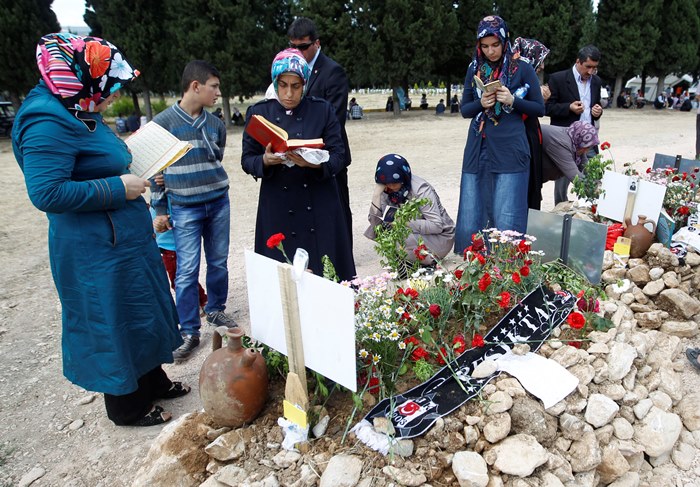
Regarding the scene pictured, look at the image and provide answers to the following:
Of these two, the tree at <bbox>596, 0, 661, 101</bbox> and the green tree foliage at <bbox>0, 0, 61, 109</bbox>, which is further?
the tree at <bbox>596, 0, 661, 101</bbox>

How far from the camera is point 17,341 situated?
12.1 feet

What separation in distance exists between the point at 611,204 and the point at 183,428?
10.9 ft

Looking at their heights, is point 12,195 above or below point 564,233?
below

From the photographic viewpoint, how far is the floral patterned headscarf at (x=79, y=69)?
2117 mm

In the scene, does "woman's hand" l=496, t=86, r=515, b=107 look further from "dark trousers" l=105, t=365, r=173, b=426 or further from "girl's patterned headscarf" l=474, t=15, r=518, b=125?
"dark trousers" l=105, t=365, r=173, b=426

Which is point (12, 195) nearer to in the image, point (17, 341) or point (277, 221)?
point (17, 341)

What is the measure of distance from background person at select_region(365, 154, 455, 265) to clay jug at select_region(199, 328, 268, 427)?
2115 mm

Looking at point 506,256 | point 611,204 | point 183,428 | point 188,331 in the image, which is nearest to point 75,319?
point 183,428

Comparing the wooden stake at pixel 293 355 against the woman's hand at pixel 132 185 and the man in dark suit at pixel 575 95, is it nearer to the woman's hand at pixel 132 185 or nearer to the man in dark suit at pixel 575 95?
the woman's hand at pixel 132 185

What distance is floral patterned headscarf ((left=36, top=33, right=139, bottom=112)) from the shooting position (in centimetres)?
212

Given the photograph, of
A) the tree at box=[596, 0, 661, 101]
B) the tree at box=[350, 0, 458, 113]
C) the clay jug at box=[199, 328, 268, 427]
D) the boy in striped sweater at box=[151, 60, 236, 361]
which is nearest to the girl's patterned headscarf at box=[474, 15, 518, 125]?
the boy in striped sweater at box=[151, 60, 236, 361]

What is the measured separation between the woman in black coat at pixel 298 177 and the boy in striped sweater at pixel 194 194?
417mm

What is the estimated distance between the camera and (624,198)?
12.3 ft

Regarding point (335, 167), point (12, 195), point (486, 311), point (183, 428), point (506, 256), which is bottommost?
point (12, 195)
